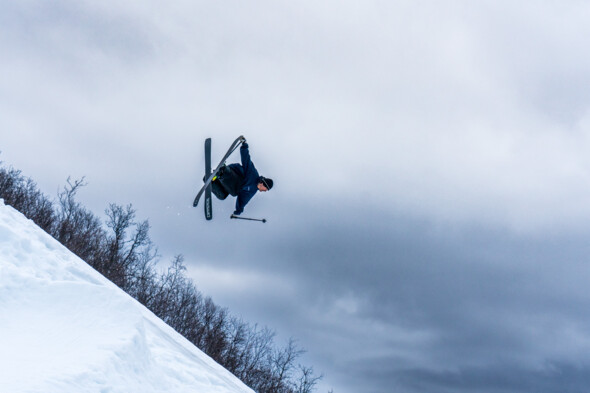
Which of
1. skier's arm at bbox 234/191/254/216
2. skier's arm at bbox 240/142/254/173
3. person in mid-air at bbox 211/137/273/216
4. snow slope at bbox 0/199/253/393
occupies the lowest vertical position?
snow slope at bbox 0/199/253/393

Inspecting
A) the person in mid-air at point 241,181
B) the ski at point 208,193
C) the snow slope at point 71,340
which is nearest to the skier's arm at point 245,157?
the person in mid-air at point 241,181

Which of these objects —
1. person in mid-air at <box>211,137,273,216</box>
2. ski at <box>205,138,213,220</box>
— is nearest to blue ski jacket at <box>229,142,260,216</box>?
person in mid-air at <box>211,137,273,216</box>

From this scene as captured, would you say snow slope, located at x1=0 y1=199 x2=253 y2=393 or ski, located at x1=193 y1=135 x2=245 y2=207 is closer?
snow slope, located at x1=0 y1=199 x2=253 y2=393

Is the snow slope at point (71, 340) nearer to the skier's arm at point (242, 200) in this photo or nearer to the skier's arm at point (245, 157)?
the skier's arm at point (242, 200)

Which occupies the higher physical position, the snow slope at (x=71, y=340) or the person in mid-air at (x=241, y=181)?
the person in mid-air at (x=241, y=181)

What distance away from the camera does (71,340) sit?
24.8ft

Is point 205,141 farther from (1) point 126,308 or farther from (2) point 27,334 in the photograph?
(2) point 27,334

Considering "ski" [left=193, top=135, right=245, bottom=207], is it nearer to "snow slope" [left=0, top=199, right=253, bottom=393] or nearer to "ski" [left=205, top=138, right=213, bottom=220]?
"ski" [left=205, top=138, right=213, bottom=220]

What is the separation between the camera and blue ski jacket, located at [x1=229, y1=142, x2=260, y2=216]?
12289 millimetres

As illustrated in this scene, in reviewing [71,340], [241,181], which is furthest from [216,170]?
[71,340]

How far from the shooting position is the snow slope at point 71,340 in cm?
636

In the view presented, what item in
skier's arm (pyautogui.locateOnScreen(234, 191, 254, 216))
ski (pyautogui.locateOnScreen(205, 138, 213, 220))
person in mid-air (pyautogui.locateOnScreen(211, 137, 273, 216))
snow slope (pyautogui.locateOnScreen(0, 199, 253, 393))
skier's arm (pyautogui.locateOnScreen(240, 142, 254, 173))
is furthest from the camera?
ski (pyautogui.locateOnScreen(205, 138, 213, 220))

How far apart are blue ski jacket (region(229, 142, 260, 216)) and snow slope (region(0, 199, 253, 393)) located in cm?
421

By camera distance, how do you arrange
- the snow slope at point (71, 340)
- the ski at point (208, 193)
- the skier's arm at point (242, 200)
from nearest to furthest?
1. the snow slope at point (71, 340)
2. the skier's arm at point (242, 200)
3. the ski at point (208, 193)
